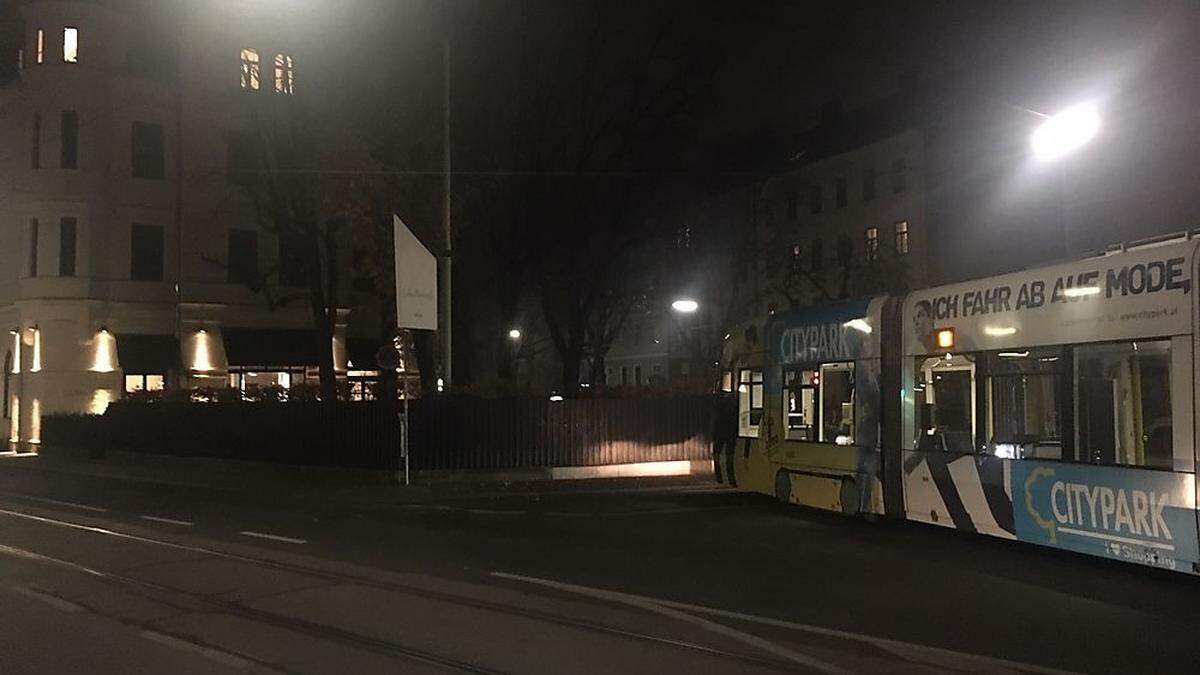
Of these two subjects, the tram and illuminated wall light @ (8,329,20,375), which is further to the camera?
illuminated wall light @ (8,329,20,375)

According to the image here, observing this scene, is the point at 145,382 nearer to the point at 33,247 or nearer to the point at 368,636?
the point at 33,247

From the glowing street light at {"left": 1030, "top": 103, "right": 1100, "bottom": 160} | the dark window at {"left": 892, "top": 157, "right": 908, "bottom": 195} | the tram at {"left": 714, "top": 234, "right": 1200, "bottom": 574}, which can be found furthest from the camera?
the dark window at {"left": 892, "top": 157, "right": 908, "bottom": 195}

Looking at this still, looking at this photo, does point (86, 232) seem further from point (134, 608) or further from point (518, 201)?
point (134, 608)

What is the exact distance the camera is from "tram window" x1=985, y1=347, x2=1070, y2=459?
35.2 feet

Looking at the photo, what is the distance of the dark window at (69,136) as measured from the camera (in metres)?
37.4

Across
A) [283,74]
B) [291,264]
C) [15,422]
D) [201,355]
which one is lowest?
[15,422]

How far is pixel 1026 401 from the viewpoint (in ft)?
36.8

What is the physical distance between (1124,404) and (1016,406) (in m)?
1.46

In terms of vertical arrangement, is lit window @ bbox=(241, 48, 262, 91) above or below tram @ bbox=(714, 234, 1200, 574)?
above

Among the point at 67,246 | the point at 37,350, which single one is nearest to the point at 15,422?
the point at 37,350

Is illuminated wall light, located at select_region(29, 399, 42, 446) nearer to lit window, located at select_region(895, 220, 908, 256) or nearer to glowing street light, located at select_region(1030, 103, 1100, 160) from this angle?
glowing street light, located at select_region(1030, 103, 1100, 160)

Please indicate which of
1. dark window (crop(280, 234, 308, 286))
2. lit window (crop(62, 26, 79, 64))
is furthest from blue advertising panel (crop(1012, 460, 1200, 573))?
lit window (crop(62, 26, 79, 64))

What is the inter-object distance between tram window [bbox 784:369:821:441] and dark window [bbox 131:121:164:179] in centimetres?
3083

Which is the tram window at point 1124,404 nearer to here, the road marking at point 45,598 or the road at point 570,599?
the road at point 570,599
